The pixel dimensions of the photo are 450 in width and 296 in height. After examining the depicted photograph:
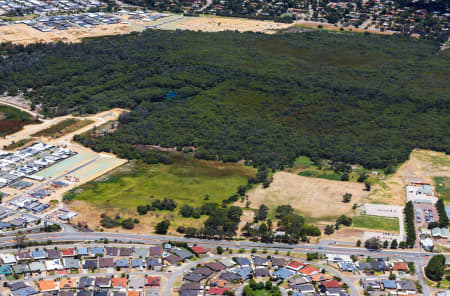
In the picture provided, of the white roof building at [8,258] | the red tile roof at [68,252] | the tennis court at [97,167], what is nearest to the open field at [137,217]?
the red tile roof at [68,252]

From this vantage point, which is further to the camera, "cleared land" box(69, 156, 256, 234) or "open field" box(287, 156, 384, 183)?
"open field" box(287, 156, 384, 183)

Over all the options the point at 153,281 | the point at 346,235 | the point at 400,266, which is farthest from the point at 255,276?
the point at 400,266

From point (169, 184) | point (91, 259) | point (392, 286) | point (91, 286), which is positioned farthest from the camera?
point (169, 184)

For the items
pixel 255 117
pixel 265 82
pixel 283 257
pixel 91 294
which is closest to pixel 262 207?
pixel 283 257

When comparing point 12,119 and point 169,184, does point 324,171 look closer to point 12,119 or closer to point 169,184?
point 169,184

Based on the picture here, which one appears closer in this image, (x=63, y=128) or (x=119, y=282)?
(x=119, y=282)

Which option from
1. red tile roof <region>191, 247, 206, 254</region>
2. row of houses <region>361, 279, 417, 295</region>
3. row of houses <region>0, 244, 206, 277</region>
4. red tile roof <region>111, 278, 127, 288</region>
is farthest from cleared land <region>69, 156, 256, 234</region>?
row of houses <region>361, 279, 417, 295</region>

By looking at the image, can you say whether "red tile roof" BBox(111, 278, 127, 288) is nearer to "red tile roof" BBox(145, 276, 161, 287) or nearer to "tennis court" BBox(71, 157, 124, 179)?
"red tile roof" BBox(145, 276, 161, 287)
